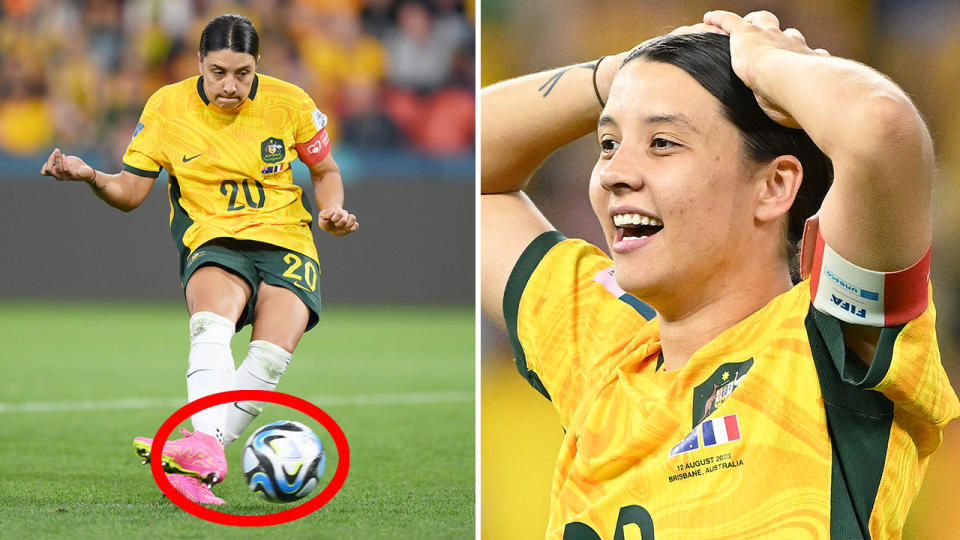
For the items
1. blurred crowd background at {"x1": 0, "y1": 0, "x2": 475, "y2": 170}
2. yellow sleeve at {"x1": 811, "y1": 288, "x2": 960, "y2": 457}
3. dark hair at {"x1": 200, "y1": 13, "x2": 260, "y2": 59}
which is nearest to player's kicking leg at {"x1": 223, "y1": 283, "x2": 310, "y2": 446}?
dark hair at {"x1": 200, "y1": 13, "x2": 260, "y2": 59}

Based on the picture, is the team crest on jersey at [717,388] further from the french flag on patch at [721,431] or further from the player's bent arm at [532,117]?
the player's bent arm at [532,117]

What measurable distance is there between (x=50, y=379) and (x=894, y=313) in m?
4.44

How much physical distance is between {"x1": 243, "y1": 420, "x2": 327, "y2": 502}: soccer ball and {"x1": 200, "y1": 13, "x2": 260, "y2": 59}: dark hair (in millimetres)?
720

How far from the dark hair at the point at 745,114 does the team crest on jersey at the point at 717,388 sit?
0.18m

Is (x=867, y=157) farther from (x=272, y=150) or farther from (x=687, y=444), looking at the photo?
(x=272, y=150)

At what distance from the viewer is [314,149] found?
1935 mm

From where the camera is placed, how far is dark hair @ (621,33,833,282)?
1.21 meters

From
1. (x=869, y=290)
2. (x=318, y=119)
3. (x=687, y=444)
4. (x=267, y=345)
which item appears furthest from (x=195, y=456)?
(x=869, y=290)

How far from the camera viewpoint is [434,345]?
21.1 feet

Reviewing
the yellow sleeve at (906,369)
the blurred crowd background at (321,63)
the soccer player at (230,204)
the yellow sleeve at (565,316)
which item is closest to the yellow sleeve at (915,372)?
the yellow sleeve at (906,369)

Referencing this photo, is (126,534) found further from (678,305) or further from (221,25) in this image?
(678,305)

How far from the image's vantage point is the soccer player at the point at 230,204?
72.0 inches

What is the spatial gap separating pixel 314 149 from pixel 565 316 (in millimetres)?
605

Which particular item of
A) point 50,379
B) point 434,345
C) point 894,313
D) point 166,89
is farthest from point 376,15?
point 894,313
